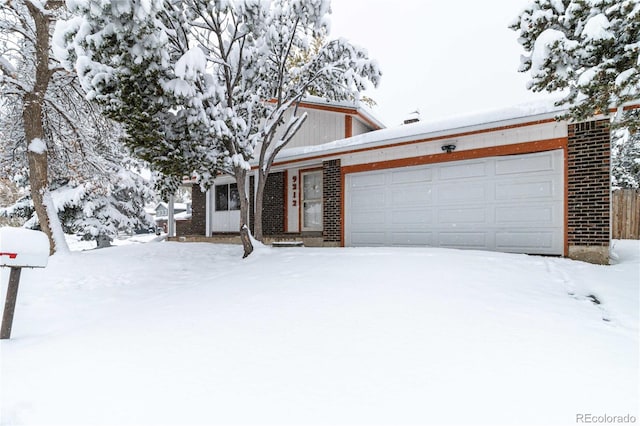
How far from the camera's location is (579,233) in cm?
693

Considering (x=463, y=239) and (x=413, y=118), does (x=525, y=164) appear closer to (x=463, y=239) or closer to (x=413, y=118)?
(x=463, y=239)

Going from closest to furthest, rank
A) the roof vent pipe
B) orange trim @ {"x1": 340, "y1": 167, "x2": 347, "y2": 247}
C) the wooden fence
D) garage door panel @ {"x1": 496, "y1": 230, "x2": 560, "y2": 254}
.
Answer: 1. garage door panel @ {"x1": 496, "y1": 230, "x2": 560, "y2": 254}
2. orange trim @ {"x1": 340, "y1": 167, "x2": 347, "y2": 247}
3. the wooden fence
4. the roof vent pipe

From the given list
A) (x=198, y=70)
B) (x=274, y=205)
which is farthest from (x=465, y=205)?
(x=274, y=205)

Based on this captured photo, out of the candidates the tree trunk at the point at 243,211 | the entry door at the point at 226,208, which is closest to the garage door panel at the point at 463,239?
the tree trunk at the point at 243,211

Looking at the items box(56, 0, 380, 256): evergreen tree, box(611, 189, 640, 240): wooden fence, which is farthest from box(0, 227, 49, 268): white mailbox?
box(611, 189, 640, 240): wooden fence

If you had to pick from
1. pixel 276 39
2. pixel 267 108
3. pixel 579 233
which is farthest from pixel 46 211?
pixel 579 233

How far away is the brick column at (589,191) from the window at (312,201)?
677 cm

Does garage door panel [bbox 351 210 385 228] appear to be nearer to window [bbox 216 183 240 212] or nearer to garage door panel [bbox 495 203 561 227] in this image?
garage door panel [bbox 495 203 561 227]

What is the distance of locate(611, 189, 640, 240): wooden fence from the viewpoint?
11734 mm

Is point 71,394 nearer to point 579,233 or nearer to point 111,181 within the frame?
point 579,233

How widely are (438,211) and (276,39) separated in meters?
5.34

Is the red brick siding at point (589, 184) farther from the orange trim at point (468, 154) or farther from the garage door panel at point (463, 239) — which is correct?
the garage door panel at point (463, 239)

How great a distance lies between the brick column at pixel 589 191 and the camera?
21.9 ft

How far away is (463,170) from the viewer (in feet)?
28.0
